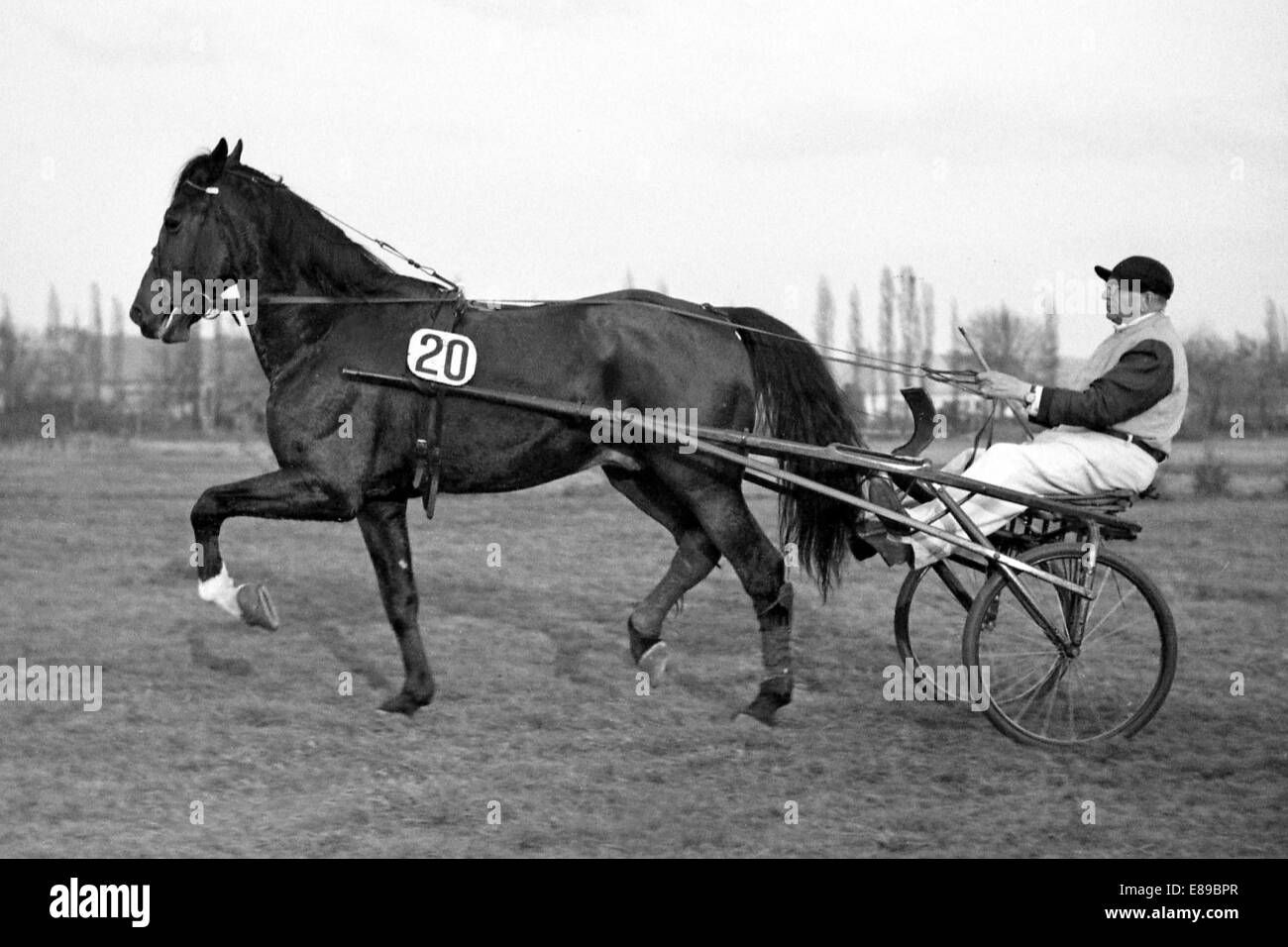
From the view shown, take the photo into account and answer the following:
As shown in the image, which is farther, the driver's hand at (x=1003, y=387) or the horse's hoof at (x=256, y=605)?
the horse's hoof at (x=256, y=605)

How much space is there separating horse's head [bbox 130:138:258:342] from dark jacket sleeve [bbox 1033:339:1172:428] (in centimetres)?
330

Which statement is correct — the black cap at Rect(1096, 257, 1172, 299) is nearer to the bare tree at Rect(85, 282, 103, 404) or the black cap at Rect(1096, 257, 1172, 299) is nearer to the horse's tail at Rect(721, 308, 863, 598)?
the horse's tail at Rect(721, 308, 863, 598)

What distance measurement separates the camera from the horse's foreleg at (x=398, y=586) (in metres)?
5.60

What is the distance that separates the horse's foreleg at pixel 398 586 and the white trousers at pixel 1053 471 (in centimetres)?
206

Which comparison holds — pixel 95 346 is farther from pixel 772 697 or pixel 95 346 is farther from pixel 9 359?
pixel 772 697

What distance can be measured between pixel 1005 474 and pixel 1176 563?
5884mm

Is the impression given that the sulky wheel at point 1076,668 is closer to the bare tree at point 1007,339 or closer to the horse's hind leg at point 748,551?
the horse's hind leg at point 748,551

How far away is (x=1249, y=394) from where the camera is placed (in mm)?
20906

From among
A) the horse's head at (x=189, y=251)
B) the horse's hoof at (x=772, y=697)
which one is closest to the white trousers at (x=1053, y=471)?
the horse's hoof at (x=772, y=697)

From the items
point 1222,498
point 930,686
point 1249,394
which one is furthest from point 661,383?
point 1249,394

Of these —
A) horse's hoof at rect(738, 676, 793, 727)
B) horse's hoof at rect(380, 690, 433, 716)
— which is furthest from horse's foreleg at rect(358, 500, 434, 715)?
horse's hoof at rect(738, 676, 793, 727)

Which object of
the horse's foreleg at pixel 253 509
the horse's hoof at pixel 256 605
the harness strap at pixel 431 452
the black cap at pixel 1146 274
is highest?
the black cap at pixel 1146 274

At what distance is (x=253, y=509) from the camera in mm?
5230

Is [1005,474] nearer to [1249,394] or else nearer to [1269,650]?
[1269,650]
